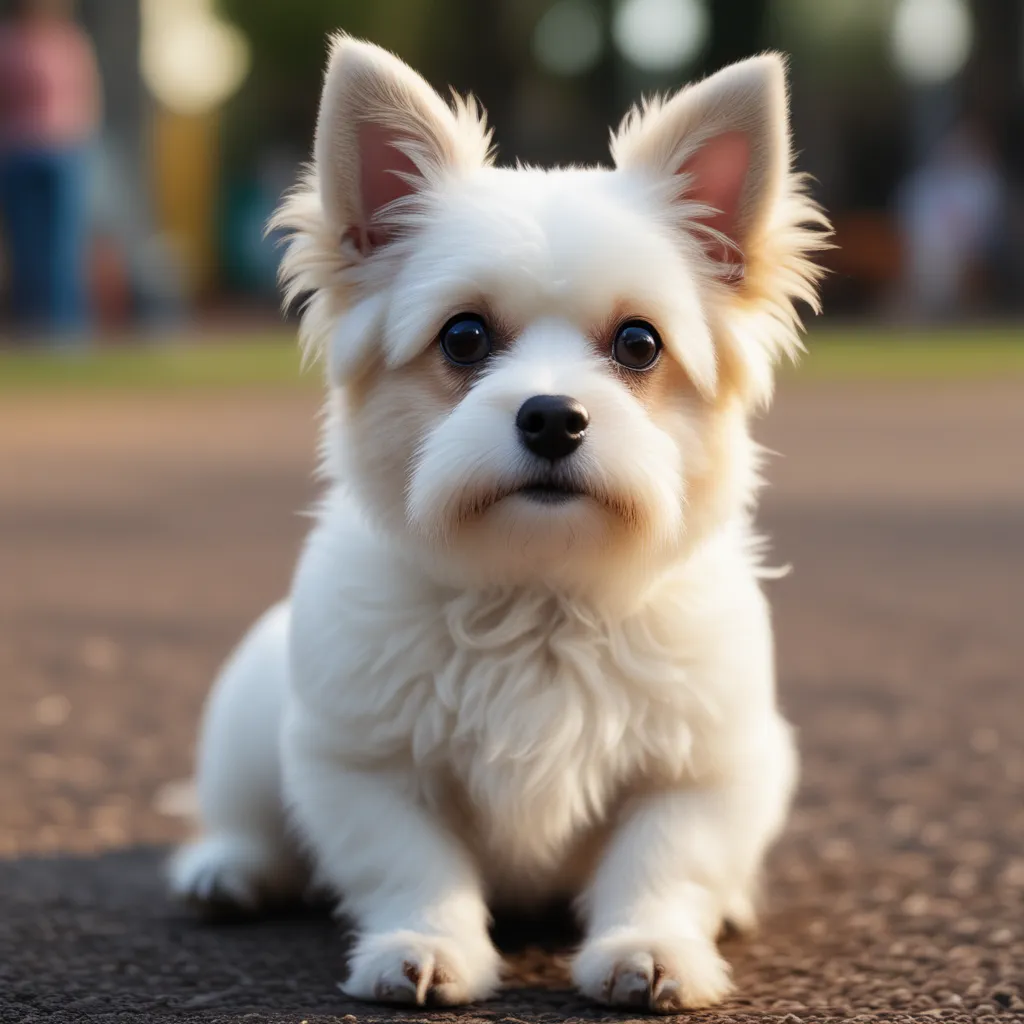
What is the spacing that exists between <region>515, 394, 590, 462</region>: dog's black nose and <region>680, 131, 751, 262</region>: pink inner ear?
0.77 metres

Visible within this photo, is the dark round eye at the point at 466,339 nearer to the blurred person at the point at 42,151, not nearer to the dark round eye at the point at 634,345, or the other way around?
the dark round eye at the point at 634,345

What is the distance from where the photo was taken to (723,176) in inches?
163

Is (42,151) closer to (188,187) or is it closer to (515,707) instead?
(515,707)

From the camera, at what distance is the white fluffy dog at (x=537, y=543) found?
12.0ft

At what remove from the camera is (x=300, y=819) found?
399 centimetres

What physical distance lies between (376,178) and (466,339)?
0.54 m

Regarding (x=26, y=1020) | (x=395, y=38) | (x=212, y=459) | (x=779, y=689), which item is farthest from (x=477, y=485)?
(x=395, y=38)

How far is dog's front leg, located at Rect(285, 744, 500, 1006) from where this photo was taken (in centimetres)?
Answer: 355

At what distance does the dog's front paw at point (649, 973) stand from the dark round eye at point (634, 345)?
116cm

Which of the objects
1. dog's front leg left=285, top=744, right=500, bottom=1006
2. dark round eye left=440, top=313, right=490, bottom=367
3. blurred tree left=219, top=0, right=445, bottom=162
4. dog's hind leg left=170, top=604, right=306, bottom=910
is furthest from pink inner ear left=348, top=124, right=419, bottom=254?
blurred tree left=219, top=0, right=445, bottom=162

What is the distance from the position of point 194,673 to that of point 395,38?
171 feet

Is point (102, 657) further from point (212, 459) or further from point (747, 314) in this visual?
point (212, 459)

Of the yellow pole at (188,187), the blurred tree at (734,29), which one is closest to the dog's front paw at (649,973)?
the yellow pole at (188,187)

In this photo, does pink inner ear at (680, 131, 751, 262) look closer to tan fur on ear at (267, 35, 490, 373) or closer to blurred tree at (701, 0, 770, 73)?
tan fur on ear at (267, 35, 490, 373)
